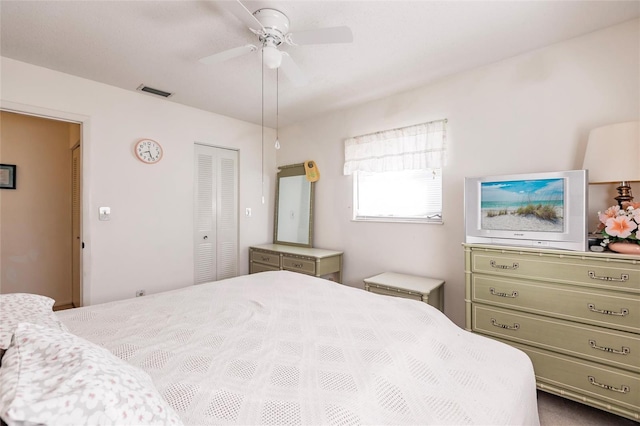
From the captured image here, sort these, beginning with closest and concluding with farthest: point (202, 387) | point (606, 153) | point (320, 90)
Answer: point (202, 387), point (606, 153), point (320, 90)

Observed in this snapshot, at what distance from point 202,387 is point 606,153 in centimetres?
253

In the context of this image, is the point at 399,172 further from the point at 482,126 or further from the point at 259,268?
the point at 259,268

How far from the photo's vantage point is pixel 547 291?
195 cm

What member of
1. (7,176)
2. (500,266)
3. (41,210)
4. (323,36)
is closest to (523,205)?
(500,266)

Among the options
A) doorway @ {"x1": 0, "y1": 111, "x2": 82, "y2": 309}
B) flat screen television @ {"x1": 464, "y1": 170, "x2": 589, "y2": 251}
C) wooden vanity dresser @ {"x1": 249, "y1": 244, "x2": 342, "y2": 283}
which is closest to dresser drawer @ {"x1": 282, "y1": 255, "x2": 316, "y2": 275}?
wooden vanity dresser @ {"x1": 249, "y1": 244, "x2": 342, "y2": 283}

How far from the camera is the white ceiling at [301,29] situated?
1.82 metres

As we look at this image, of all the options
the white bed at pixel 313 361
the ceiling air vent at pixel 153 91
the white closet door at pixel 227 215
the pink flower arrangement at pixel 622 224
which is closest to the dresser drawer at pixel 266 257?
the white closet door at pixel 227 215

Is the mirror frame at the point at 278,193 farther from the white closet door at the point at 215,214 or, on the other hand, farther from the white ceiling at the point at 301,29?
the white ceiling at the point at 301,29

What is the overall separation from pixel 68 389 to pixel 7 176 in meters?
4.34

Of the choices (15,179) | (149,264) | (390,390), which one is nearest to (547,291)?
(390,390)

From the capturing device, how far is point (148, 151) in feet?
10.5

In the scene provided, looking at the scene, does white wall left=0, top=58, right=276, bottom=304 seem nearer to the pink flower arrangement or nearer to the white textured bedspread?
the white textured bedspread

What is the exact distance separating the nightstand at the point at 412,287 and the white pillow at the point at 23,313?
2.29 metres

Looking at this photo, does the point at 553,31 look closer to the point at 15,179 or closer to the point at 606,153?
the point at 606,153
